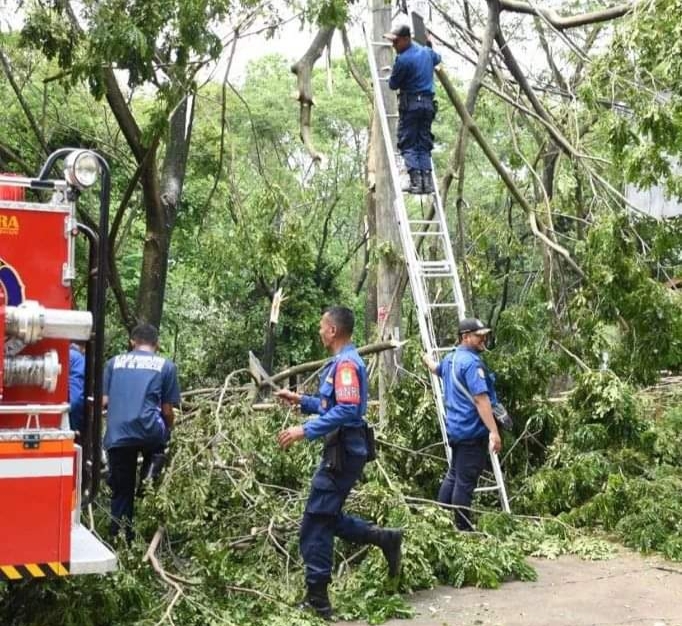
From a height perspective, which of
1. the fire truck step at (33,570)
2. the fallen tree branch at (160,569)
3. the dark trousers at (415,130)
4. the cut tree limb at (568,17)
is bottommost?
the fallen tree branch at (160,569)

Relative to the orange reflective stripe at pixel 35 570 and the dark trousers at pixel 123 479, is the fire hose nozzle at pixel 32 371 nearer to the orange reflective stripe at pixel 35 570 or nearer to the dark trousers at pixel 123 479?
the orange reflective stripe at pixel 35 570

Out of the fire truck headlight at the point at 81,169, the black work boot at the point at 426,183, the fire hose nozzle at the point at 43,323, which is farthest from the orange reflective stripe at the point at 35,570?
the black work boot at the point at 426,183

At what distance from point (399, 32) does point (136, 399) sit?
4.31 metres

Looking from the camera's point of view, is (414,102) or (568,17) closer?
(414,102)

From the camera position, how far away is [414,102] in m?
8.59

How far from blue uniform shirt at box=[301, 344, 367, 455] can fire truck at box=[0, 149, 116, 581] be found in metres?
1.38

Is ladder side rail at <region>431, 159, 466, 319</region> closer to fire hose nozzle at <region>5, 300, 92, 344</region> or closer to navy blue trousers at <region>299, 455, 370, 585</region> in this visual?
navy blue trousers at <region>299, 455, 370, 585</region>

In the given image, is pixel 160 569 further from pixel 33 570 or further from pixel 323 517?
pixel 33 570

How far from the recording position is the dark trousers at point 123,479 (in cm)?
634

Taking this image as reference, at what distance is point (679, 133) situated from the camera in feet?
21.3

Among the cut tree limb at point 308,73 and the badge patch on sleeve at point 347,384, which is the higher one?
the cut tree limb at point 308,73

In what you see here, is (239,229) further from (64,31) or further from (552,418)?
(552,418)

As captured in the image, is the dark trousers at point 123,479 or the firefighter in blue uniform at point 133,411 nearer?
the firefighter in blue uniform at point 133,411

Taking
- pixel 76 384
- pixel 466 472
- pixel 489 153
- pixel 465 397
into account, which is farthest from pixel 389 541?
pixel 489 153
